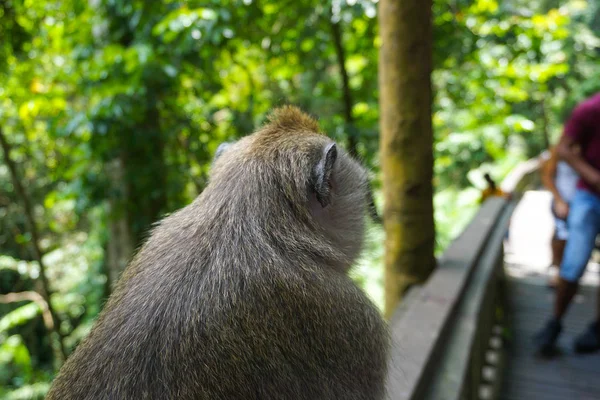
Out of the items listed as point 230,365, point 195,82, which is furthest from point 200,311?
point 195,82

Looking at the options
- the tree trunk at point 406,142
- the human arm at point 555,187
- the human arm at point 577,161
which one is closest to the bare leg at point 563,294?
the human arm at point 555,187

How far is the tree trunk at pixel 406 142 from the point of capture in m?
2.09

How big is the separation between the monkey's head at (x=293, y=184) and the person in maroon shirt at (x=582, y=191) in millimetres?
2115

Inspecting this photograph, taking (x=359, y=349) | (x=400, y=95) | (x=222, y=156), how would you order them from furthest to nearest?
(x=400, y=95) → (x=222, y=156) → (x=359, y=349)

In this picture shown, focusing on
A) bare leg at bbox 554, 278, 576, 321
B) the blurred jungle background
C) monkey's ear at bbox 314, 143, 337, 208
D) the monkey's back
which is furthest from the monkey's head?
bare leg at bbox 554, 278, 576, 321

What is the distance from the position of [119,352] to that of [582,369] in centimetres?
337

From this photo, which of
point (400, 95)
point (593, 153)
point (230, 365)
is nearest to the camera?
point (230, 365)

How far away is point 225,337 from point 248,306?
3.4 inches

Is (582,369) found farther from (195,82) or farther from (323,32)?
(195,82)

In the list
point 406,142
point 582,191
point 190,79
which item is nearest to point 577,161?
point 582,191

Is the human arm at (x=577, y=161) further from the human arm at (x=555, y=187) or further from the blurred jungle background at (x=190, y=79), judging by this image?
the blurred jungle background at (x=190, y=79)

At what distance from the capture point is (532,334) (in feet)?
12.8

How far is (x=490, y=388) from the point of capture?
10.3ft

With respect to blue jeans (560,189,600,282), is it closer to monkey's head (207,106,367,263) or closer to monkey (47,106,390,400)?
monkey's head (207,106,367,263)
